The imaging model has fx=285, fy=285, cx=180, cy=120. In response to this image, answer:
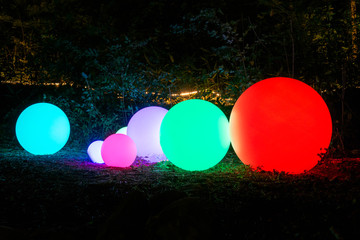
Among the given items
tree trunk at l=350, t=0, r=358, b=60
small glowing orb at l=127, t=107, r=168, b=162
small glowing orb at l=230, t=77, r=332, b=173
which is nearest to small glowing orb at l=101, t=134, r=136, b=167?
small glowing orb at l=127, t=107, r=168, b=162

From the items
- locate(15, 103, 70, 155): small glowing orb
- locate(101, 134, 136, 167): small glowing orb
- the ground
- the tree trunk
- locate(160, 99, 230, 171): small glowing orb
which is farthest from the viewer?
locate(15, 103, 70, 155): small glowing orb

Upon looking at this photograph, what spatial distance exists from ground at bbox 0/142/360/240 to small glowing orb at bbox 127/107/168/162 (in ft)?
3.08

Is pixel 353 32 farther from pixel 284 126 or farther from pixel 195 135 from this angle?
pixel 195 135

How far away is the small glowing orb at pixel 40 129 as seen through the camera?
6.29 metres

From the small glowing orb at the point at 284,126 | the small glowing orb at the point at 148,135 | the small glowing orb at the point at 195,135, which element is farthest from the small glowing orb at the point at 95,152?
the small glowing orb at the point at 284,126

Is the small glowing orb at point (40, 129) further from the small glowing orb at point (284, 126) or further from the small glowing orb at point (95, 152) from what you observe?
the small glowing orb at point (284, 126)

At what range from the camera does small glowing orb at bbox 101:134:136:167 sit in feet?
17.1

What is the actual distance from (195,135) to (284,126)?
4.43ft

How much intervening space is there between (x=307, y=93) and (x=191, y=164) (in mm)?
2069

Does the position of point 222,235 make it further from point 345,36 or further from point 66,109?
point 66,109

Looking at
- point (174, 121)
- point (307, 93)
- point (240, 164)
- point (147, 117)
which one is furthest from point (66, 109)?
point (307, 93)

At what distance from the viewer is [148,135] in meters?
5.78

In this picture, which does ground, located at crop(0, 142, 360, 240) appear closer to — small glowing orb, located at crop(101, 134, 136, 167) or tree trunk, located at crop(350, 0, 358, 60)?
small glowing orb, located at crop(101, 134, 136, 167)

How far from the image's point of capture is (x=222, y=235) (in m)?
2.42
